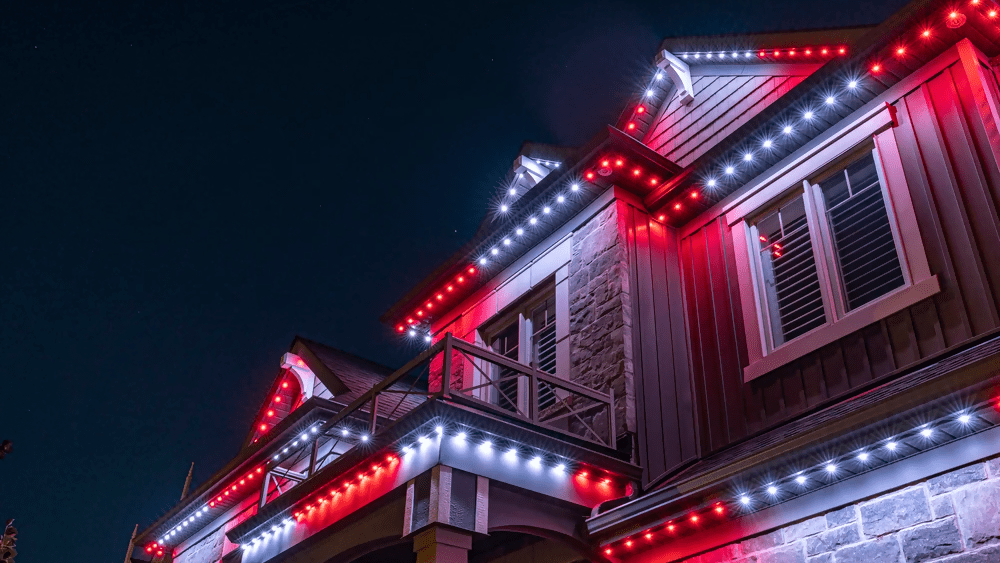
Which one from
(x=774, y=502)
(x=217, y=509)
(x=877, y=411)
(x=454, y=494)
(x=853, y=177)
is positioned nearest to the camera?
(x=877, y=411)

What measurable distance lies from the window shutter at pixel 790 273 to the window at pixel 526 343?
9.15 feet

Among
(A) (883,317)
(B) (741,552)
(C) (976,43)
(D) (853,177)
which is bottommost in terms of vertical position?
(B) (741,552)

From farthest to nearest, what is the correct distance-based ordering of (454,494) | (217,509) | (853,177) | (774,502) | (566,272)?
(217,509)
(566,272)
(853,177)
(454,494)
(774,502)

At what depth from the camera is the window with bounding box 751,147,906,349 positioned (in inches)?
303

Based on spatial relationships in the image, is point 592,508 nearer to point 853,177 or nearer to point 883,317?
point 883,317

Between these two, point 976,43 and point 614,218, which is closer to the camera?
point 976,43

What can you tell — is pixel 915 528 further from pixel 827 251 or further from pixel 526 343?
pixel 526 343

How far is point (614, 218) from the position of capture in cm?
989

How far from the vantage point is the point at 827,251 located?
811cm

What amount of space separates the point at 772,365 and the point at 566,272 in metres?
3.14

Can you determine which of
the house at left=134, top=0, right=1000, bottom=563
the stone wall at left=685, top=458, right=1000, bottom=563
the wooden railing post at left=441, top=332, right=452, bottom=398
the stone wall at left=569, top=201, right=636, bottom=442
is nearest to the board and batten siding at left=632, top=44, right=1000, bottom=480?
the house at left=134, top=0, right=1000, bottom=563

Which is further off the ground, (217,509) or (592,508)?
(217,509)

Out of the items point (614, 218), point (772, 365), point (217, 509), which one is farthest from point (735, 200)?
point (217, 509)

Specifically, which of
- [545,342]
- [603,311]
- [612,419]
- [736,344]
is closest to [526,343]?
[545,342]
